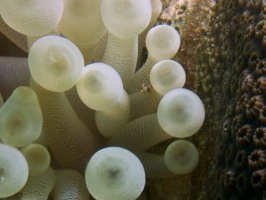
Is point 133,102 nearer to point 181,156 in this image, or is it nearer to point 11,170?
point 181,156

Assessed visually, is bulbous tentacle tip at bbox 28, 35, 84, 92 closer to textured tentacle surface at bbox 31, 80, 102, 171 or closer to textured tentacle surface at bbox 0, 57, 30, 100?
textured tentacle surface at bbox 31, 80, 102, 171

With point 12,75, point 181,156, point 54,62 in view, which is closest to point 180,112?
point 181,156

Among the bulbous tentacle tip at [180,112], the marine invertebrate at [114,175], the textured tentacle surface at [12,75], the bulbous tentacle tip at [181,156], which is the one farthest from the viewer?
the textured tentacle surface at [12,75]

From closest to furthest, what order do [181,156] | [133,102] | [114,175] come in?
[114,175]
[181,156]
[133,102]

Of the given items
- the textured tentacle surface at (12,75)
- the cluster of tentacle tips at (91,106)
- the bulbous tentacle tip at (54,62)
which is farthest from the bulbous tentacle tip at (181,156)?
the textured tentacle surface at (12,75)

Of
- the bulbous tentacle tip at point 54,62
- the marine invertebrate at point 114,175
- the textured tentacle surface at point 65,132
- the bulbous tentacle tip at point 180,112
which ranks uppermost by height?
the bulbous tentacle tip at point 54,62

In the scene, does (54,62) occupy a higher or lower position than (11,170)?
higher

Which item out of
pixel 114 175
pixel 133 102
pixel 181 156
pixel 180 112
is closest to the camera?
pixel 114 175

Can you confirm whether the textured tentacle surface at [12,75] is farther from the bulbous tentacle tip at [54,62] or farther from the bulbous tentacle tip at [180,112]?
the bulbous tentacle tip at [180,112]

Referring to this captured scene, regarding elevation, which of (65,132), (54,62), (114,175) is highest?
(54,62)

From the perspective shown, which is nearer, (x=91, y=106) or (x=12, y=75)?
(x=91, y=106)
